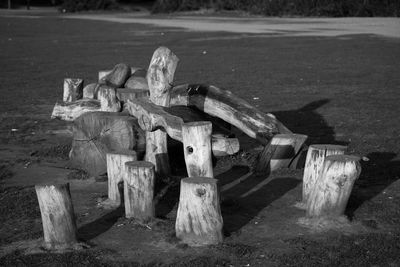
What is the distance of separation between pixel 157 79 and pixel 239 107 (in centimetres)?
121

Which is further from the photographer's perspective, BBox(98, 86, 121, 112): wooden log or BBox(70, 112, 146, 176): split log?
BBox(98, 86, 121, 112): wooden log

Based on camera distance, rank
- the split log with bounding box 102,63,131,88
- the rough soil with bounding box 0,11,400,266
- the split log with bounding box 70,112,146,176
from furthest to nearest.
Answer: the split log with bounding box 102,63,131,88 < the split log with bounding box 70,112,146,176 < the rough soil with bounding box 0,11,400,266

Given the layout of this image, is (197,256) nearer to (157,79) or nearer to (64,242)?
(64,242)

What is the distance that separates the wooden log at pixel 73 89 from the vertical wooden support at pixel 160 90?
3329 mm

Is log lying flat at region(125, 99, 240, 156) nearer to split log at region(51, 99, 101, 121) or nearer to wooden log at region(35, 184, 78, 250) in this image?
wooden log at region(35, 184, 78, 250)

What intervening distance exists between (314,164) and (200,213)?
1705 mm

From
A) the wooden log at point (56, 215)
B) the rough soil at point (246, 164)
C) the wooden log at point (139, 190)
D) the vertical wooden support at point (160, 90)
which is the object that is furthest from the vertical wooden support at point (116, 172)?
the wooden log at point (56, 215)

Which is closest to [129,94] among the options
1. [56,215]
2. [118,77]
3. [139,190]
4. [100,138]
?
[100,138]

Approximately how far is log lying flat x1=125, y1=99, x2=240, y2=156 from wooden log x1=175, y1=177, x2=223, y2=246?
163cm

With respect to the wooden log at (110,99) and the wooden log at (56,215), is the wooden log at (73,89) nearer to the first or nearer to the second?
the wooden log at (110,99)

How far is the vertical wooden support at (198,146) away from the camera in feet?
23.3

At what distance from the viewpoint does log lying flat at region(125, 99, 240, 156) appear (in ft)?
24.4

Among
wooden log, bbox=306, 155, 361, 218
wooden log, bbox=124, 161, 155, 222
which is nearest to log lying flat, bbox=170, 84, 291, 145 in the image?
wooden log, bbox=306, 155, 361, 218

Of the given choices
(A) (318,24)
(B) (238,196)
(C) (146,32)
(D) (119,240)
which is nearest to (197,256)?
(D) (119,240)
